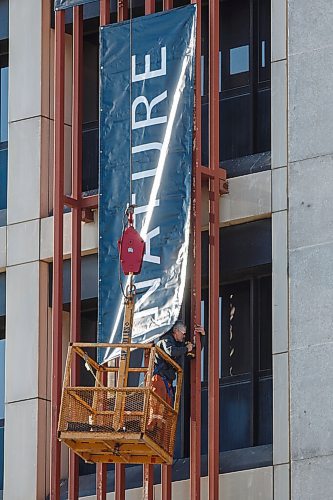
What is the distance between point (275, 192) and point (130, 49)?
3192mm

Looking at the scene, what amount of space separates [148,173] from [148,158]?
0.24 meters

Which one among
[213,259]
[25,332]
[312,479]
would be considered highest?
[213,259]

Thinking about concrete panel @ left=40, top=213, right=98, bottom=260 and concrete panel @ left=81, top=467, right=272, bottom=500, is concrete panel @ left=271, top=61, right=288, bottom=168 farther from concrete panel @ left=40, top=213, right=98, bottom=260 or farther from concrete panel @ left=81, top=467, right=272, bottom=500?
concrete panel @ left=81, top=467, right=272, bottom=500

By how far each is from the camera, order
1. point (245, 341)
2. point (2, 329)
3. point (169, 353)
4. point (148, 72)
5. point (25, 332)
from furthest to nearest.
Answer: point (2, 329)
point (25, 332)
point (245, 341)
point (148, 72)
point (169, 353)

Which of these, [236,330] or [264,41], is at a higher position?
[264,41]

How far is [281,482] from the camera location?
119 feet

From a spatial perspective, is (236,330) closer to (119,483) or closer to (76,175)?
(119,483)

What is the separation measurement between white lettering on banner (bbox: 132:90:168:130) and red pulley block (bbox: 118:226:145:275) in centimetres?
332

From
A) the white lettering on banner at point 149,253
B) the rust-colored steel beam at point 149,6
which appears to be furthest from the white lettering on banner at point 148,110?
the white lettering on banner at point 149,253

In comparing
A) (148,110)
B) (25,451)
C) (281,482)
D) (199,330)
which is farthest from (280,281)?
(25,451)

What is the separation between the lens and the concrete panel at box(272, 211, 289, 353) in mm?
36875

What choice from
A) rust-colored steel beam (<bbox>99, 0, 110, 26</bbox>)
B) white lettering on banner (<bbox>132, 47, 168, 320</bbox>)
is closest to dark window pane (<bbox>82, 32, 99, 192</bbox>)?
rust-colored steel beam (<bbox>99, 0, 110, 26</bbox>)

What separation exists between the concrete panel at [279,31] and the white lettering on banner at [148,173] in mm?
1759

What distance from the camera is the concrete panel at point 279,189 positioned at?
3747 cm
